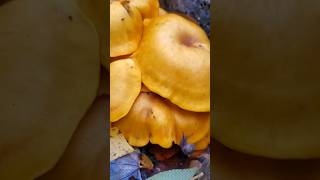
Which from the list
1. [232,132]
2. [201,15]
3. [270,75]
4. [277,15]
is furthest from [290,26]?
[232,132]

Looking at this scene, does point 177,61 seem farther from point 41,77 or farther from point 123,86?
point 41,77

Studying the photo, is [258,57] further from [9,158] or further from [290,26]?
[9,158]

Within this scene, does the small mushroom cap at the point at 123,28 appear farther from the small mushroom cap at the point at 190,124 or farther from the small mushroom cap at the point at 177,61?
the small mushroom cap at the point at 190,124

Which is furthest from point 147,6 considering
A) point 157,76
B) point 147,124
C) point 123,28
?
point 147,124

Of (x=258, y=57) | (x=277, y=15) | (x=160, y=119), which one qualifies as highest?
(x=277, y=15)

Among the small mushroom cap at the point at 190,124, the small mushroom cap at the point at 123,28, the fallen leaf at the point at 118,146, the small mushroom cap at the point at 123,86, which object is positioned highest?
the small mushroom cap at the point at 123,28

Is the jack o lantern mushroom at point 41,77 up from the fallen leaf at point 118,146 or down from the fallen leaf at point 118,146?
up

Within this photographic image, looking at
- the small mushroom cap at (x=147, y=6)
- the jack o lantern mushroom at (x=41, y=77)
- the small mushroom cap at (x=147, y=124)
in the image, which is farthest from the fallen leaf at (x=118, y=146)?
the small mushroom cap at (x=147, y=6)

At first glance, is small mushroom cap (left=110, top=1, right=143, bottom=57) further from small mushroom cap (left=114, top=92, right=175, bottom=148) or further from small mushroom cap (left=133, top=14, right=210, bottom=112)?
small mushroom cap (left=114, top=92, right=175, bottom=148)

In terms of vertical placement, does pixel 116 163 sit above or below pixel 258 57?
below
